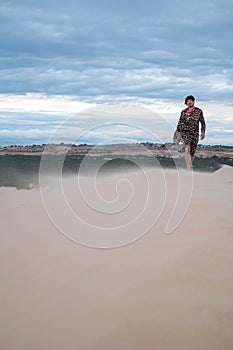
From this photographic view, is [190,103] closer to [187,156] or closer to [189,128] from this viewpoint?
[189,128]

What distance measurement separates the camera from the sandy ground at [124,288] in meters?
3.46

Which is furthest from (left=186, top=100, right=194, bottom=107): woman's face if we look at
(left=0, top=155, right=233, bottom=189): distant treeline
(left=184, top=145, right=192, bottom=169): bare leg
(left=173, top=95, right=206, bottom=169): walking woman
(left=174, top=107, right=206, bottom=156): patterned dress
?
(left=0, top=155, right=233, bottom=189): distant treeline

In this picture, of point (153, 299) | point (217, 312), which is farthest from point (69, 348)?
point (217, 312)

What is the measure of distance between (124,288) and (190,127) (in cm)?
734

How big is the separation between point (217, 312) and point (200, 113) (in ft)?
25.2

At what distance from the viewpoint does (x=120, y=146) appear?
687 inches

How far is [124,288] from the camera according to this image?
13.2 feet

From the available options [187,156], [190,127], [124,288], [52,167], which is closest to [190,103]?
[190,127]

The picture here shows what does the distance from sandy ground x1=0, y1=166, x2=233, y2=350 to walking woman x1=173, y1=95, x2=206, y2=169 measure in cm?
499

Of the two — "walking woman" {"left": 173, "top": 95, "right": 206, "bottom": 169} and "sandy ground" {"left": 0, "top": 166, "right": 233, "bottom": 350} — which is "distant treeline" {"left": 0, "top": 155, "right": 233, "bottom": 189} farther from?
"sandy ground" {"left": 0, "top": 166, "right": 233, "bottom": 350}

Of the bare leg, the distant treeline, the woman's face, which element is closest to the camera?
the woman's face

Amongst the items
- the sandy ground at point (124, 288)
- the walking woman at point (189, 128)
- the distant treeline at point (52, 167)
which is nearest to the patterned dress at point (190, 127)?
the walking woman at point (189, 128)

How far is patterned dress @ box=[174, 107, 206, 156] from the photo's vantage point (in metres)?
10.7

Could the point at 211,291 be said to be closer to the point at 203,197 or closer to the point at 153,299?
the point at 153,299
